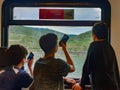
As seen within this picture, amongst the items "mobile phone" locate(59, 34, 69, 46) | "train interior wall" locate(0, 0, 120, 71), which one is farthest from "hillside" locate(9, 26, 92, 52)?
"train interior wall" locate(0, 0, 120, 71)

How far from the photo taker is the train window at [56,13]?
3354mm

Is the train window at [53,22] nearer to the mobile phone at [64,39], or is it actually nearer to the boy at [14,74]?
the mobile phone at [64,39]

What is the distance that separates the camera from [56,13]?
3396mm

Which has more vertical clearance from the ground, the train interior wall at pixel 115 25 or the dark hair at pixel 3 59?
the train interior wall at pixel 115 25

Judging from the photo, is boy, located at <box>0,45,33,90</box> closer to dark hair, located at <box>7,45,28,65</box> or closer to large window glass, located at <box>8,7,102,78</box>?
dark hair, located at <box>7,45,28,65</box>

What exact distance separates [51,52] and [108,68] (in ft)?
1.80

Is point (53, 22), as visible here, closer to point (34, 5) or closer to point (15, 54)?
point (34, 5)

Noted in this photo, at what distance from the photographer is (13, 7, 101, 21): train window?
11.0 ft

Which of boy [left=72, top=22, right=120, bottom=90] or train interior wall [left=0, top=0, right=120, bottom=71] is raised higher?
train interior wall [left=0, top=0, right=120, bottom=71]

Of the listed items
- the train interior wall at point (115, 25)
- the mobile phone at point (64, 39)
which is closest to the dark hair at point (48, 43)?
the mobile phone at point (64, 39)

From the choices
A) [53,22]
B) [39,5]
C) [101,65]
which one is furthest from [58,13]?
[101,65]

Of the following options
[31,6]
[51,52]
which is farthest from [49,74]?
[31,6]

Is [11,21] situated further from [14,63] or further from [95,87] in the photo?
[95,87]

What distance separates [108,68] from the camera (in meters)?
2.48
